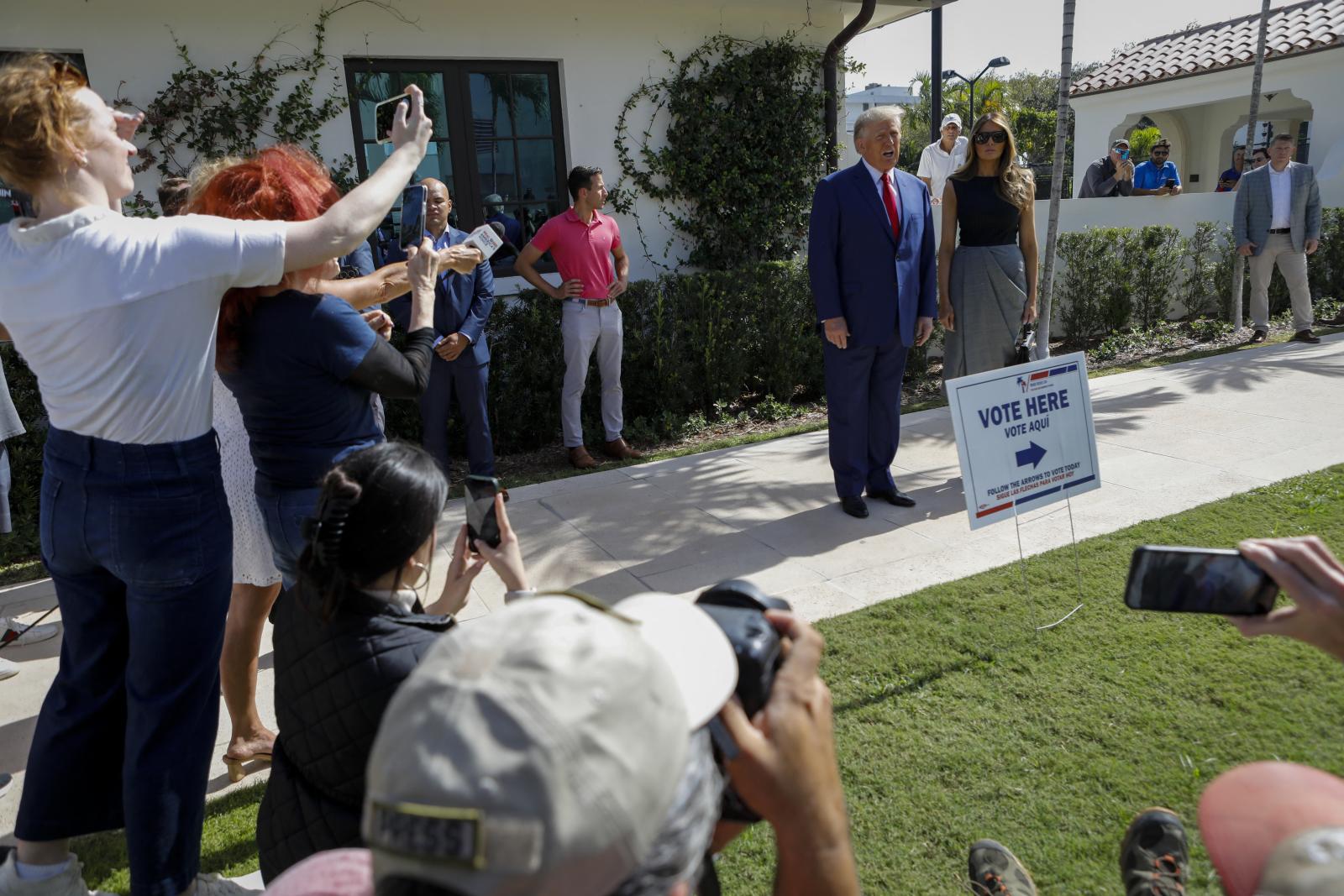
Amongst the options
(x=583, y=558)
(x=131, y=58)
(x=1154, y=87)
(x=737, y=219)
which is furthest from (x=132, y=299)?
(x=1154, y=87)

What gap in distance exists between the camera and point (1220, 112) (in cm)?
2170

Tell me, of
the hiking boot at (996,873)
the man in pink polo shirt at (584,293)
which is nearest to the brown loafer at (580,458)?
the man in pink polo shirt at (584,293)

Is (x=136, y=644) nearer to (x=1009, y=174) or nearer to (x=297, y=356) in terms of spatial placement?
(x=297, y=356)

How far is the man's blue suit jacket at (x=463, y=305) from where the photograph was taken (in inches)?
246

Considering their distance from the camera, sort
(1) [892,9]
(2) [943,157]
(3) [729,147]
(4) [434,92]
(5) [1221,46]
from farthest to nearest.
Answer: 1. (5) [1221,46]
2. (2) [943,157]
3. (1) [892,9]
4. (3) [729,147]
5. (4) [434,92]

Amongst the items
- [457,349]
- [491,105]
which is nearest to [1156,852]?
[457,349]

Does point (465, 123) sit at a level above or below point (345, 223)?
above

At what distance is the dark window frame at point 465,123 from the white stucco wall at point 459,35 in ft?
0.30

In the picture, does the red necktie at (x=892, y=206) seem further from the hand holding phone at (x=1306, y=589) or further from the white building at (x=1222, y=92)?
the white building at (x=1222, y=92)

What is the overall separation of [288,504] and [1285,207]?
1098 centimetres

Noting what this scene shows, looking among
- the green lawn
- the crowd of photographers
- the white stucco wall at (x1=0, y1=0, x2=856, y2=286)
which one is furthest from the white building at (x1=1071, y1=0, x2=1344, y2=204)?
the crowd of photographers

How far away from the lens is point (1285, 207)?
32.9 feet

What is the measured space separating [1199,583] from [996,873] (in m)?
1.23

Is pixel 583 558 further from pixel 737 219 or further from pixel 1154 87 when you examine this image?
pixel 1154 87
